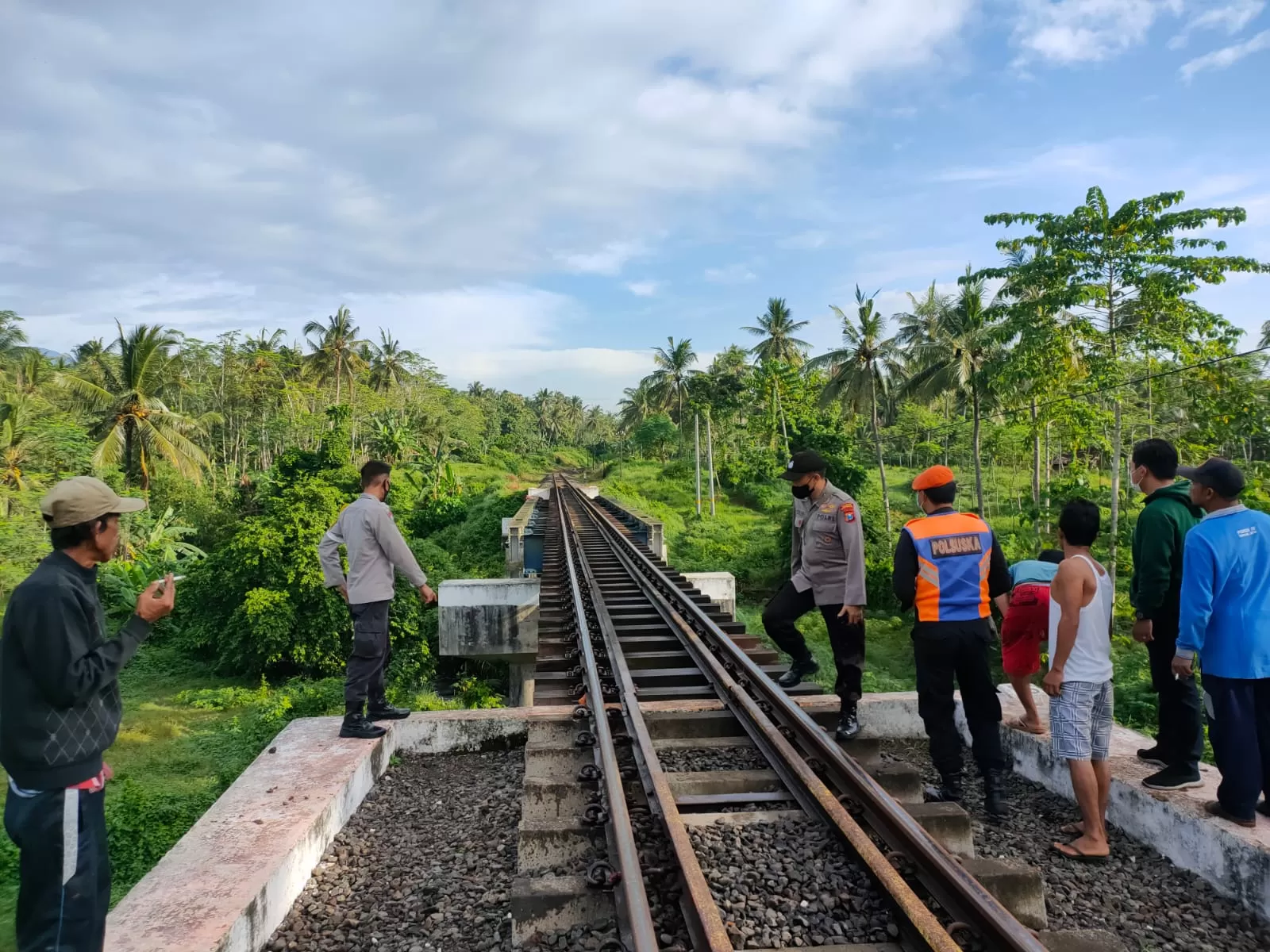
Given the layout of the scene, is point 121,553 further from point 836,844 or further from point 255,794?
point 836,844

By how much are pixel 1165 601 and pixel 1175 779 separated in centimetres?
89

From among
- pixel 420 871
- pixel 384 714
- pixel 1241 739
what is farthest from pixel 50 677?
pixel 1241 739

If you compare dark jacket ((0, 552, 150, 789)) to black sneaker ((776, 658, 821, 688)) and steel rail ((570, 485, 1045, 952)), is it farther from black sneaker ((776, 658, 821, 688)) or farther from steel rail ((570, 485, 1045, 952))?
black sneaker ((776, 658, 821, 688))

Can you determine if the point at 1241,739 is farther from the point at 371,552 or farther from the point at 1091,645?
the point at 371,552

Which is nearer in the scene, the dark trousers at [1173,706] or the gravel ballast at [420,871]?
the gravel ballast at [420,871]

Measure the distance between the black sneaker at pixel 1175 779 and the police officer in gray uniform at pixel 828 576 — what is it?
1.46 meters

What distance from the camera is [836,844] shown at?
3193mm

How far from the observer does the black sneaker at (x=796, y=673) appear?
17.8 feet

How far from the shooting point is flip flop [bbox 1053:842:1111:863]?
11.5 feet

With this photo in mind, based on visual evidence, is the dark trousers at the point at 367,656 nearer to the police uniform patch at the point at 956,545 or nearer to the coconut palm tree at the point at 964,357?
the police uniform patch at the point at 956,545

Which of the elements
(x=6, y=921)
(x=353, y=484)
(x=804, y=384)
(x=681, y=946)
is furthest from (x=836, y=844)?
(x=804, y=384)

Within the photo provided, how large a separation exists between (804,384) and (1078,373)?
20481mm

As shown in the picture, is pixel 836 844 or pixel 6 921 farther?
pixel 6 921

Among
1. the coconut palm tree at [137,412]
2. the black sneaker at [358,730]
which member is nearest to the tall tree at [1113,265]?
the black sneaker at [358,730]
